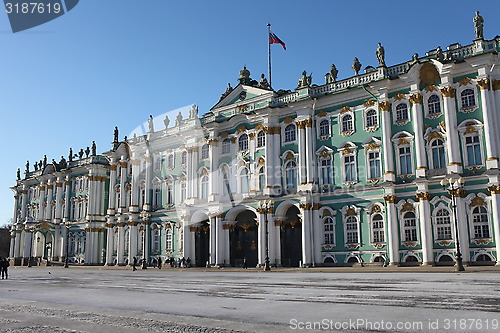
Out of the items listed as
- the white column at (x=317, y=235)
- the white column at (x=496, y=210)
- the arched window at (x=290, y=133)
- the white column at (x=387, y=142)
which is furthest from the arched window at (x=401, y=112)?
the white column at (x=317, y=235)

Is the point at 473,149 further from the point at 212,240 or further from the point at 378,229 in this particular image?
the point at 212,240

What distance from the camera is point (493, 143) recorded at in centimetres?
3278

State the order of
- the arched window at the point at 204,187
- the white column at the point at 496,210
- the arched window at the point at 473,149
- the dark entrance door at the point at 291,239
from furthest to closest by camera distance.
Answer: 1. the arched window at the point at 204,187
2. the dark entrance door at the point at 291,239
3. the arched window at the point at 473,149
4. the white column at the point at 496,210

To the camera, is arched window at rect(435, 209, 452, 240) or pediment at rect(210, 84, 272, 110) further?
pediment at rect(210, 84, 272, 110)

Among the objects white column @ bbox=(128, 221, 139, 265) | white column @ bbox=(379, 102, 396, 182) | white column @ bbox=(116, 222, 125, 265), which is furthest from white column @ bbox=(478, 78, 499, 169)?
white column @ bbox=(116, 222, 125, 265)

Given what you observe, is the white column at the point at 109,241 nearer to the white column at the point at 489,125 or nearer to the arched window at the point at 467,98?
the arched window at the point at 467,98

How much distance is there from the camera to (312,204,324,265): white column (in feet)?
131

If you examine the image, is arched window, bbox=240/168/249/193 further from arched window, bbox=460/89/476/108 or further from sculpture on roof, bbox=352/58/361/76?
arched window, bbox=460/89/476/108

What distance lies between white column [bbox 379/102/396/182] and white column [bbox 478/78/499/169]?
6.84 meters

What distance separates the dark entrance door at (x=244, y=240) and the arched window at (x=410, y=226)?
14.8 meters

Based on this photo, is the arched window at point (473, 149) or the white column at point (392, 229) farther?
the white column at point (392, 229)

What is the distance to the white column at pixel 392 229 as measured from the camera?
35750 mm

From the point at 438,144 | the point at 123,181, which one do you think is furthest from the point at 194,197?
the point at 438,144

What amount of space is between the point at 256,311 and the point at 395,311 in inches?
117
